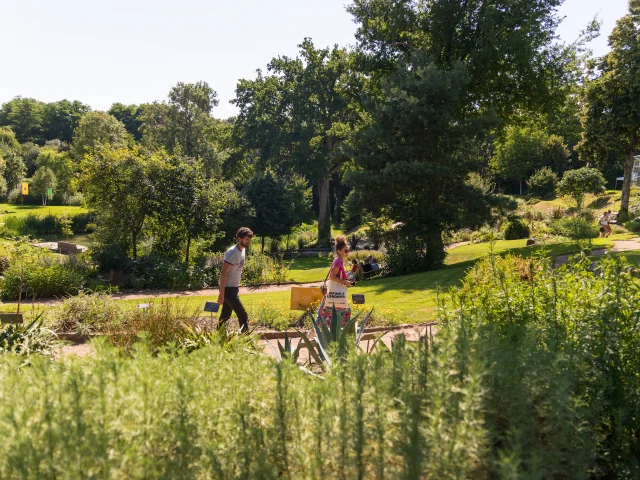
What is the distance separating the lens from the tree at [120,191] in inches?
696

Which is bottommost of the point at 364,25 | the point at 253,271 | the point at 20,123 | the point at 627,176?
the point at 253,271

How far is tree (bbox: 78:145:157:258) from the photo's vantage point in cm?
1767

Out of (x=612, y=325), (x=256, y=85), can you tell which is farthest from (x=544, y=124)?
(x=612, y=325)

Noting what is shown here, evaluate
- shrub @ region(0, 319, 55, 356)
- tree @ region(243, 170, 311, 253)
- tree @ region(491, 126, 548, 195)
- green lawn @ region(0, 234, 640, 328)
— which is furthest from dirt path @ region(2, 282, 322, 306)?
tree @ region(491, 126, 548, 195)

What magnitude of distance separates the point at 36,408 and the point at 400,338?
2.15 meters

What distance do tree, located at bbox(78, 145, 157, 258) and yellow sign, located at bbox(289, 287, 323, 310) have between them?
428 inches

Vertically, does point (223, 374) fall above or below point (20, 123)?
below

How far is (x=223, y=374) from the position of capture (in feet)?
9.41

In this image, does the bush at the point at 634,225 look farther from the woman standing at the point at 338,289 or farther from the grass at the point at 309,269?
the woman standing at the point at 338,289

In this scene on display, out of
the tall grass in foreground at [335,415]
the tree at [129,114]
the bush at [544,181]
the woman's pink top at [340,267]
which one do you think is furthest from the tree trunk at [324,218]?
the tree at [129,114]

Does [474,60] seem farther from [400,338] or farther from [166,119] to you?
[166,119]

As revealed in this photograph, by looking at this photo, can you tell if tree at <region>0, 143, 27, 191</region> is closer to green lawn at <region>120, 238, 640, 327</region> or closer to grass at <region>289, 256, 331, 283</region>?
grass at <region>289, 256, 331, 283</region>

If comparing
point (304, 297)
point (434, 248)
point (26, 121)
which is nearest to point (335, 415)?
point (304, 297)

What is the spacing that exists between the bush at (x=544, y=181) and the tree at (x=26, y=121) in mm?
70935
